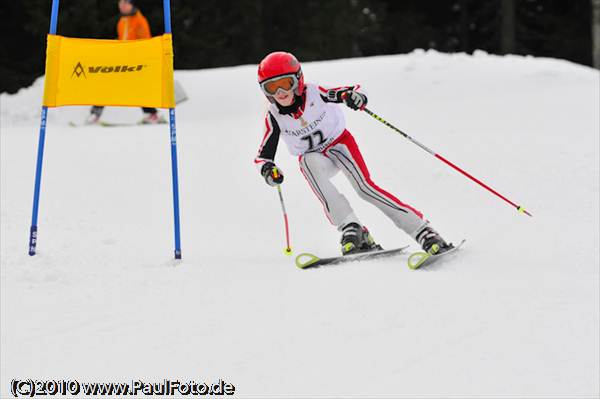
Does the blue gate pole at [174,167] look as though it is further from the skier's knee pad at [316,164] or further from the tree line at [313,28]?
the tree line at [313,28]

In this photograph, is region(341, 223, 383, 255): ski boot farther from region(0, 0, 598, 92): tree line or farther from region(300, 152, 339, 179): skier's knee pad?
region(0, 0, 598, 92): tree line

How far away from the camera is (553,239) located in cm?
572

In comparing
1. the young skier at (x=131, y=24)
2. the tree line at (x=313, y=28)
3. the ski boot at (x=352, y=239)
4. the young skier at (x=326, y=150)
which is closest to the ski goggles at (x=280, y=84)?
the young skier at (x=326, y=150)

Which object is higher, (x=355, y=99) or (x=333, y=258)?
(x=355, y=99)

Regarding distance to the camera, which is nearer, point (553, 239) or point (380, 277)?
point (380, 277)

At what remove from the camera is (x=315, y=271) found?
4613mm

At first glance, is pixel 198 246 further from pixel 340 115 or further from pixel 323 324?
pixel 323 324

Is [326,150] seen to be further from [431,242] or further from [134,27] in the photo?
[134,27]

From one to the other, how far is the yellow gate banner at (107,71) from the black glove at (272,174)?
0.84 meters

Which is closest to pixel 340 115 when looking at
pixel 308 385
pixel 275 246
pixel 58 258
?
pixel 275 246

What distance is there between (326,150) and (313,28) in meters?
19.5

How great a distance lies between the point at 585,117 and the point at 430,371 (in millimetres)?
6875

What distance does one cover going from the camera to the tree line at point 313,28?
18.3 metres

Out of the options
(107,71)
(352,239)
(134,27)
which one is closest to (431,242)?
(352,239)
